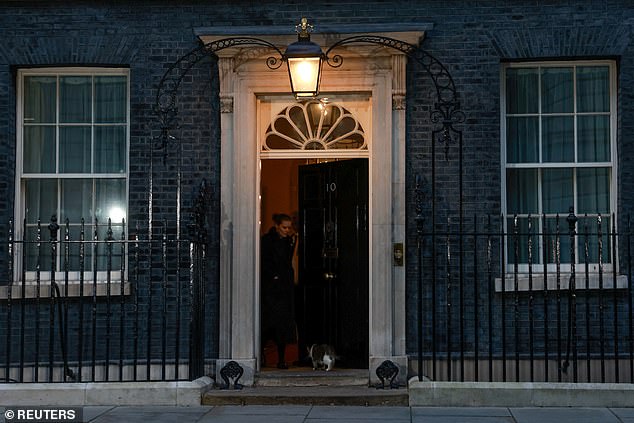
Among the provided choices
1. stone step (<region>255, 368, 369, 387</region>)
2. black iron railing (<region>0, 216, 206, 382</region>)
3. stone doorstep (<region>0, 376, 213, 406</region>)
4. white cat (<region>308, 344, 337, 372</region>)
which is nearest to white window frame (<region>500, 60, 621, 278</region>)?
stone step (<region>255, 368, 369, 387</region>)

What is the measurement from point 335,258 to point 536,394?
117 inches

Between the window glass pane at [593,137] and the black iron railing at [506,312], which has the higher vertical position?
the window glass pane at [593,137]

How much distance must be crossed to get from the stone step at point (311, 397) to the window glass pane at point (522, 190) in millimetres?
2370

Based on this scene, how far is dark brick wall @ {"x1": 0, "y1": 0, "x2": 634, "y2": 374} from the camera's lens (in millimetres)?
10531

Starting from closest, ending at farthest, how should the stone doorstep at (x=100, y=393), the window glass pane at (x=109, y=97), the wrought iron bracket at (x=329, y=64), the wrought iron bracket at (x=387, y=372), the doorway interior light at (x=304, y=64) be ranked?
the stone doorstep at (x=100, y=393), the doorway interior light at (x=304, y=64), the wrought iron bracket at (x=387, y=372), the wrought iron bracket at (x=329, y=64), the window glass pane at (x=109, y=97)

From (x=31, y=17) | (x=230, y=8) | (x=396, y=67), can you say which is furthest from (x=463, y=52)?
(x=31, y=17)

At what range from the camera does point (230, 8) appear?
10.8m

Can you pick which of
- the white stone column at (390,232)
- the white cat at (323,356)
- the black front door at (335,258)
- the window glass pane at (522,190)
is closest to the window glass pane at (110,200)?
the black front door at (335,258)

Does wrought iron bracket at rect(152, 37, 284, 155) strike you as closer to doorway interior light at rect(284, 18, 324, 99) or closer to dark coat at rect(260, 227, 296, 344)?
doorway interior light at rect(284, 18, 324, 99)

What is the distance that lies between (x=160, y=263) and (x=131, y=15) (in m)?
2.67

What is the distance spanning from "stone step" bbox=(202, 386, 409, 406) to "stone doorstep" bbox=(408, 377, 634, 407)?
0.54 meters

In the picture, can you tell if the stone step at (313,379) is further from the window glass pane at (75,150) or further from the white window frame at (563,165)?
the window glass pane at (75,150)

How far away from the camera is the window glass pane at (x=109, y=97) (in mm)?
11023

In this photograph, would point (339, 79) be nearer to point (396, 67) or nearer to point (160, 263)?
point (396, 67)
